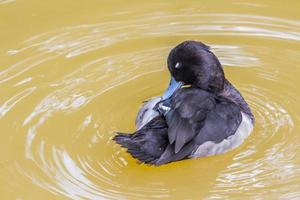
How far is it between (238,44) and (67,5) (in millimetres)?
2072

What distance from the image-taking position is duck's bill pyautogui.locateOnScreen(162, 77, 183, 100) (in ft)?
24.0

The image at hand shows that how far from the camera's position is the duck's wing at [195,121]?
6.68 metres

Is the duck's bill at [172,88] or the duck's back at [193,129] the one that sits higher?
the duck's bill at [172,88]

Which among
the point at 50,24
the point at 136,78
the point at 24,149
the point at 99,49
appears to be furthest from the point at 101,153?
the point at 50,24

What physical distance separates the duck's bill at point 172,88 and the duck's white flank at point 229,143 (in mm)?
608

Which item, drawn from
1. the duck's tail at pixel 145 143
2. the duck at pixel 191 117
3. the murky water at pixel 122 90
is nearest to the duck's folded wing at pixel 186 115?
the duck at pixel 191 117

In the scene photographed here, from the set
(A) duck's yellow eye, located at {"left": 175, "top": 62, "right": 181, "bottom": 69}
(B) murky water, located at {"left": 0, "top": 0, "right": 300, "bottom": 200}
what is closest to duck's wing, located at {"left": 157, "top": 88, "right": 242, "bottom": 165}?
(B) murky water, located at {"left": 0, "top": 0, "right": 300, "bottom": 200}

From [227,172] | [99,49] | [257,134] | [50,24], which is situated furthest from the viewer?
[50,24]

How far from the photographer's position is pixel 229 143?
7012 mm

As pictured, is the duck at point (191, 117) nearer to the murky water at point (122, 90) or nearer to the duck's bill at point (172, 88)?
the duck's bill at point (172, 88)

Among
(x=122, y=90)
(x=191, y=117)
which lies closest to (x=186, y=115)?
(x=191, y=117)

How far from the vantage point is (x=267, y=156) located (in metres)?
6.86

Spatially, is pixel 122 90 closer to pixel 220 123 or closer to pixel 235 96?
pixel 235 96

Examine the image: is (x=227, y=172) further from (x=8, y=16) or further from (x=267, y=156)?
(x=8, y=16)
